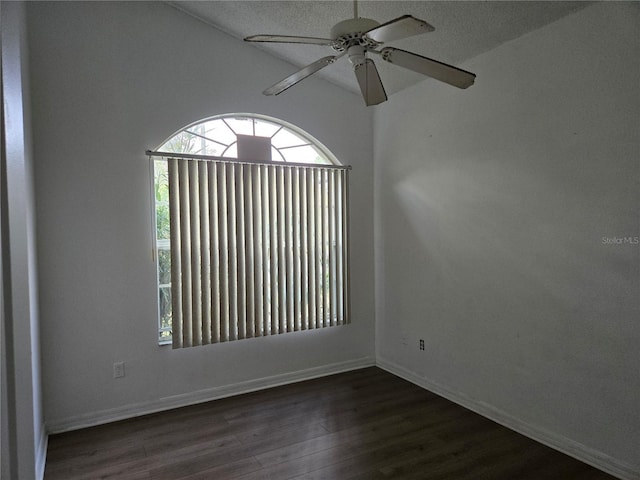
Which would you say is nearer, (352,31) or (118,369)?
(352,31)

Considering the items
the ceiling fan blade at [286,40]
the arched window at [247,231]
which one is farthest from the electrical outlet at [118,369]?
the ceiling fan blade at [286,40]

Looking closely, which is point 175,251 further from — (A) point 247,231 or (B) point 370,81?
(B) point 370,81

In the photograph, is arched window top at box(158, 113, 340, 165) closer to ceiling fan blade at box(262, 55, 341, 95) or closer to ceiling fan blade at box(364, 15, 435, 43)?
ceiling fan blade at box(262, 55, 341, 95)

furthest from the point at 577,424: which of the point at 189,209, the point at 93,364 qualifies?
the point at 93,364

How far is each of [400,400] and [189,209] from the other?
2.29 m

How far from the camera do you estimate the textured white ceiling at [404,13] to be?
8.22 feet

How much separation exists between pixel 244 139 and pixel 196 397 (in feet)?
7.17

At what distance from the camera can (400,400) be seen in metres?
3.38

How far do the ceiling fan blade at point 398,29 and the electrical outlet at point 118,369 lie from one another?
9.25 feet

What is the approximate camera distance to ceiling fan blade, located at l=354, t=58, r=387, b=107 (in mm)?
1949

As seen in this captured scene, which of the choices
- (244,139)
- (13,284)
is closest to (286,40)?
(13,284)

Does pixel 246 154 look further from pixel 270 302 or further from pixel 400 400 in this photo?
pixel 400 400

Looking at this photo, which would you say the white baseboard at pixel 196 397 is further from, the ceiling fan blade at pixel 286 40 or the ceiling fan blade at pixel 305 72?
the ceiling fan blade at pixel 286 40

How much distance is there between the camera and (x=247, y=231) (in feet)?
11.5
